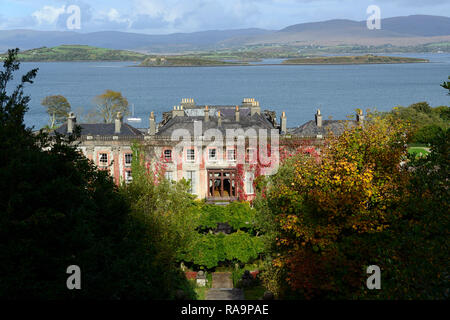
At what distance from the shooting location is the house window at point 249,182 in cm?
6131

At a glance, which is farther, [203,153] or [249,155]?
[203,153]

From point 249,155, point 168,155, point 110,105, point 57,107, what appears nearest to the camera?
point 249,155

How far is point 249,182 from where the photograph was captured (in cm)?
6147

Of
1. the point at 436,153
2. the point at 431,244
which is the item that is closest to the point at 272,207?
the point at 436,153

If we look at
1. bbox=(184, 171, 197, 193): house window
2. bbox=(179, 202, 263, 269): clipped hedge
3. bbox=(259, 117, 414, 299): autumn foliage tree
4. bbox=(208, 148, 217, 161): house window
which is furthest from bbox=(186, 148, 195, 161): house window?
bbox=(259, 117, 414, 299): autumn foliage tree

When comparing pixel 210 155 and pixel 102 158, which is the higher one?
pixel 210 155

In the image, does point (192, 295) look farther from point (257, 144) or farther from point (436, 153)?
point (257, 144)

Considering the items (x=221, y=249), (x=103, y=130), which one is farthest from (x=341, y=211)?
(x=103, y=130)

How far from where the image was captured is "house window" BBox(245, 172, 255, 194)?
201 ft

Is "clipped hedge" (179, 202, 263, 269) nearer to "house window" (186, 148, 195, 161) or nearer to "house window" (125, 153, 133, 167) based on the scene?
"house window" (186, 148, 195, 161)

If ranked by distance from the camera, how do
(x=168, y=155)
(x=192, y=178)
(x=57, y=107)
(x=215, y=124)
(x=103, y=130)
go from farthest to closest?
(x=57, y=107), (x=215, y=124), (x=103, y=130), (x=192, y=178), (x=168, y=155)

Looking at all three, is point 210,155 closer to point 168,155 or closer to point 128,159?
point 168,155

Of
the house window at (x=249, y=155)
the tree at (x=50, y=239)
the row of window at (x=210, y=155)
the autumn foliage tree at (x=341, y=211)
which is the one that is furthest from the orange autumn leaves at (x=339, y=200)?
the row of window at (x=210, y=155)

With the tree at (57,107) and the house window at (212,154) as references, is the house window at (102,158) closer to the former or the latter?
the house window at (212,154)
